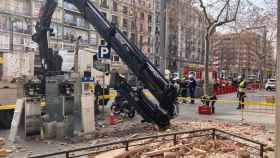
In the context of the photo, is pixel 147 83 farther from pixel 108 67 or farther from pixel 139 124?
pixel 108 67

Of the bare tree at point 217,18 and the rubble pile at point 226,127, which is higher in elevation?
the bare tree at point 217,18

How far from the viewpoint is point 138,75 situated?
40.3ft

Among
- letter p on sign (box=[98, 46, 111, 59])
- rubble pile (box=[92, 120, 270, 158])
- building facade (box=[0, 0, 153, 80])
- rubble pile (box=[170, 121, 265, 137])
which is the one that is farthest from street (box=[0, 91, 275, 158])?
building facade (box=[0, 0, 153, 80])

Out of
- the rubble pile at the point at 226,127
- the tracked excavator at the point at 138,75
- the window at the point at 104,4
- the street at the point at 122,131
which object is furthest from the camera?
the window at the point at 104,4

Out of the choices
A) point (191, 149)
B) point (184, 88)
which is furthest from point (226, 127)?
point (184, 88)

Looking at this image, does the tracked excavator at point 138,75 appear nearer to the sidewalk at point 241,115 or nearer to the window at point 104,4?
the sidewalk at point 241,115

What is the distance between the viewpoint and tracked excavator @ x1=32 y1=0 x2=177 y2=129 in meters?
12.1

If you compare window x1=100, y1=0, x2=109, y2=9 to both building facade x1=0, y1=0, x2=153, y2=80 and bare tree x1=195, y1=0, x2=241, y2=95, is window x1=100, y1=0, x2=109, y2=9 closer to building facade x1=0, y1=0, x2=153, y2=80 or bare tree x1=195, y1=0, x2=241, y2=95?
building facade x1=0, y1=0, x2=153, y2=80

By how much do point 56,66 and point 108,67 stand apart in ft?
14.1

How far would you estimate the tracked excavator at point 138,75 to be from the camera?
12.1 meters

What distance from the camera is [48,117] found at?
1192 cm

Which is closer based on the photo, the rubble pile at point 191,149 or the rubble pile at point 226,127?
the rubble pile at point 191,149

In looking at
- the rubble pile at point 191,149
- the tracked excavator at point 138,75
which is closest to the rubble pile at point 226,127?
the tracked excavator at point 138,75

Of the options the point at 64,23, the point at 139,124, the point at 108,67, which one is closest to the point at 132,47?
the point at 139,124
